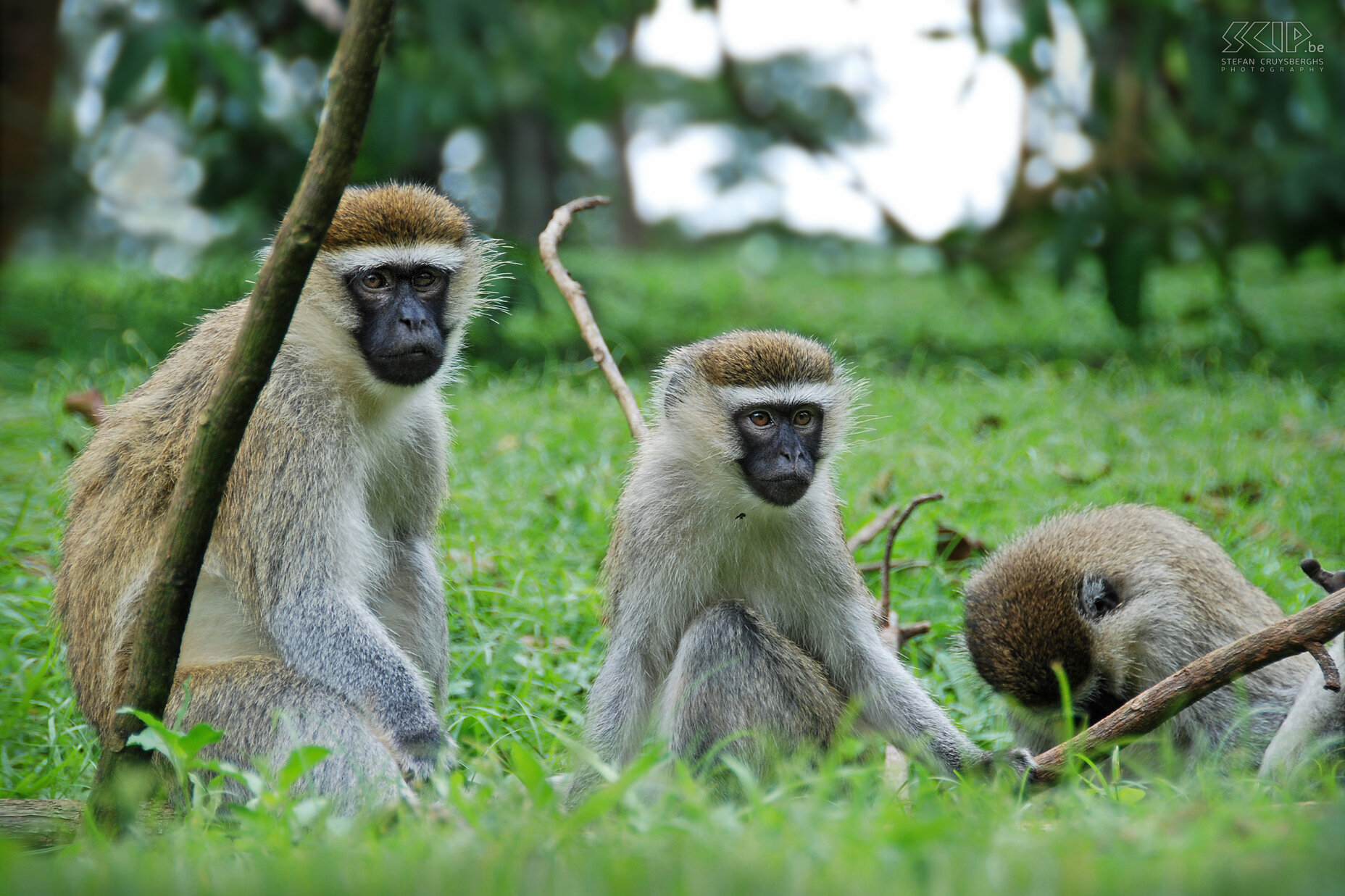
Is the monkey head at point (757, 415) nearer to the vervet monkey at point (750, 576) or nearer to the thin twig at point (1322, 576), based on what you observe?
the vervet monkey at point (750, 576)

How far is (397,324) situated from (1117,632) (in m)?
2.66

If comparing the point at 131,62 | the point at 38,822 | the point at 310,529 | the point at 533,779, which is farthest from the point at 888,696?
the point at 131,62

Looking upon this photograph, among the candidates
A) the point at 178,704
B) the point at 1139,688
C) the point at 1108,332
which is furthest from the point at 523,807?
the point at 1108,332

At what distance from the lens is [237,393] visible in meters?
2.56

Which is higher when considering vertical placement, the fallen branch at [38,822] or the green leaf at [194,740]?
the green leaf at [194,740]

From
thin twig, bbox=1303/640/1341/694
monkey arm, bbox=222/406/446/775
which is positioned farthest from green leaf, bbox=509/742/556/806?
thin twig, bbox=1303/640/1341/694

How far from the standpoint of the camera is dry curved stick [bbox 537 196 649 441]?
170 inches

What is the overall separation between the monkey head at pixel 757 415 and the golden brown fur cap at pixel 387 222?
3.21 ft

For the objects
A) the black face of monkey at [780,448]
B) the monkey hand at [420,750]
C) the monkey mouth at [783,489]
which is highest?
the black face of monkey at [780,448]

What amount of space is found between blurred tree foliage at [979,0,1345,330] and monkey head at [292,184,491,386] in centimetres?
605

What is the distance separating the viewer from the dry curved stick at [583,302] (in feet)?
14.2

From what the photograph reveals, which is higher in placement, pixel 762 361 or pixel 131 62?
pixel 131 62

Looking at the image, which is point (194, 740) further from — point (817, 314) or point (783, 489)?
point (817, 314)

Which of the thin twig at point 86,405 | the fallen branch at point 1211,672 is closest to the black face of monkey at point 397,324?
Result: the fallen branch at point 1211,672
